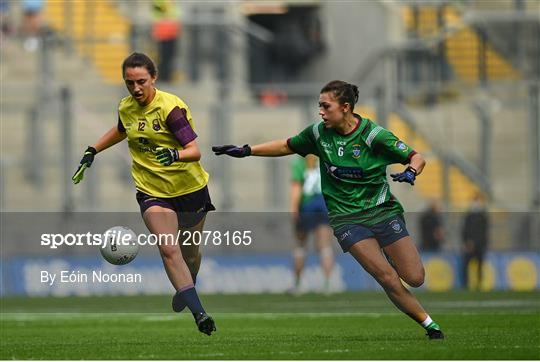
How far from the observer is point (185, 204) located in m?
13.0

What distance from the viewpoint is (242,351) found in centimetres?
1177

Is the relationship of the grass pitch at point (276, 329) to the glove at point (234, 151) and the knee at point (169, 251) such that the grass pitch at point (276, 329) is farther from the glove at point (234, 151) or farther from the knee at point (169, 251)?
the glove at point (234, 151)

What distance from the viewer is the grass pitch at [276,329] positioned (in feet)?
38.2

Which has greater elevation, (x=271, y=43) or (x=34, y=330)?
(x=271, y=43)

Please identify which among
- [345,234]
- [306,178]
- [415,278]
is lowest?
[306,178]

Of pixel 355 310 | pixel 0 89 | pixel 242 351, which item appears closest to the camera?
pixel 242 351

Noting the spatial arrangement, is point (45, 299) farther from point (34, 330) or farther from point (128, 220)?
point (34, 330)

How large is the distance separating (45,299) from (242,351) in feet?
39.0

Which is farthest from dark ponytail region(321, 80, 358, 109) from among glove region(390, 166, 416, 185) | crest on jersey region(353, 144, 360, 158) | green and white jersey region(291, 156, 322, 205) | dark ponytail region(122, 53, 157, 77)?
green and white jersey region(291, 156, 322, 205)

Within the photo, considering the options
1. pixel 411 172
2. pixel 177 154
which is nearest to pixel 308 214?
pixel 177 154

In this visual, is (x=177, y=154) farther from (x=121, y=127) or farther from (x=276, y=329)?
(x=276, y=329)

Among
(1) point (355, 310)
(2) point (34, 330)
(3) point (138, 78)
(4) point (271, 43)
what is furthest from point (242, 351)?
(4) point (271, 43)

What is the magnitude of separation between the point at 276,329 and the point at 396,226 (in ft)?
8.72

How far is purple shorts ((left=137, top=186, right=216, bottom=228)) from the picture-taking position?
12875mm
